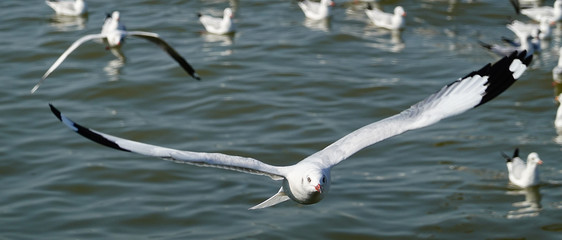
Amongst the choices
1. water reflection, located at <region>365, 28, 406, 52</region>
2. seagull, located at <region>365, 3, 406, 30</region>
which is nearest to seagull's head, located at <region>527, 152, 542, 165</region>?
water reflection, located at <region>365, 28, 406, 52</region>

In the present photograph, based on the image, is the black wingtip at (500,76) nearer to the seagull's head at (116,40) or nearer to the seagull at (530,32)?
the seagull at (530,32)

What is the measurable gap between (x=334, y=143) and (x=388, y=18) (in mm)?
11065

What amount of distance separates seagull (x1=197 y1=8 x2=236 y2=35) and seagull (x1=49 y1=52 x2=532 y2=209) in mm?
10423

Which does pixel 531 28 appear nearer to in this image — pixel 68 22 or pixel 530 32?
pixel 530 32

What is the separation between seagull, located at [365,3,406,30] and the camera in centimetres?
1939

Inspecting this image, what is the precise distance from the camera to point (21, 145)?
14.6 m

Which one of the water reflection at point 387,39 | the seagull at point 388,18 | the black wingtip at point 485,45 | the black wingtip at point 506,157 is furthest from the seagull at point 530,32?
the black wingtip at point 506,157

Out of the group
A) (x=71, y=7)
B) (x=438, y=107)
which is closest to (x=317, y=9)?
(x=71, y=7)

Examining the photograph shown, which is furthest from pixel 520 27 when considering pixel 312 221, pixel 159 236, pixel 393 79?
pixel 159 236

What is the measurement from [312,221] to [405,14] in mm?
9039

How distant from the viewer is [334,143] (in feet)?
28.9

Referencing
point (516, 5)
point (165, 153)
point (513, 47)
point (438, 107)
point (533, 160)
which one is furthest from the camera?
point (516, 5)

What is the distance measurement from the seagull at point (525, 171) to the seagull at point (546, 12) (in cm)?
782

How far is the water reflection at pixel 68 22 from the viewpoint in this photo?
20188mm
